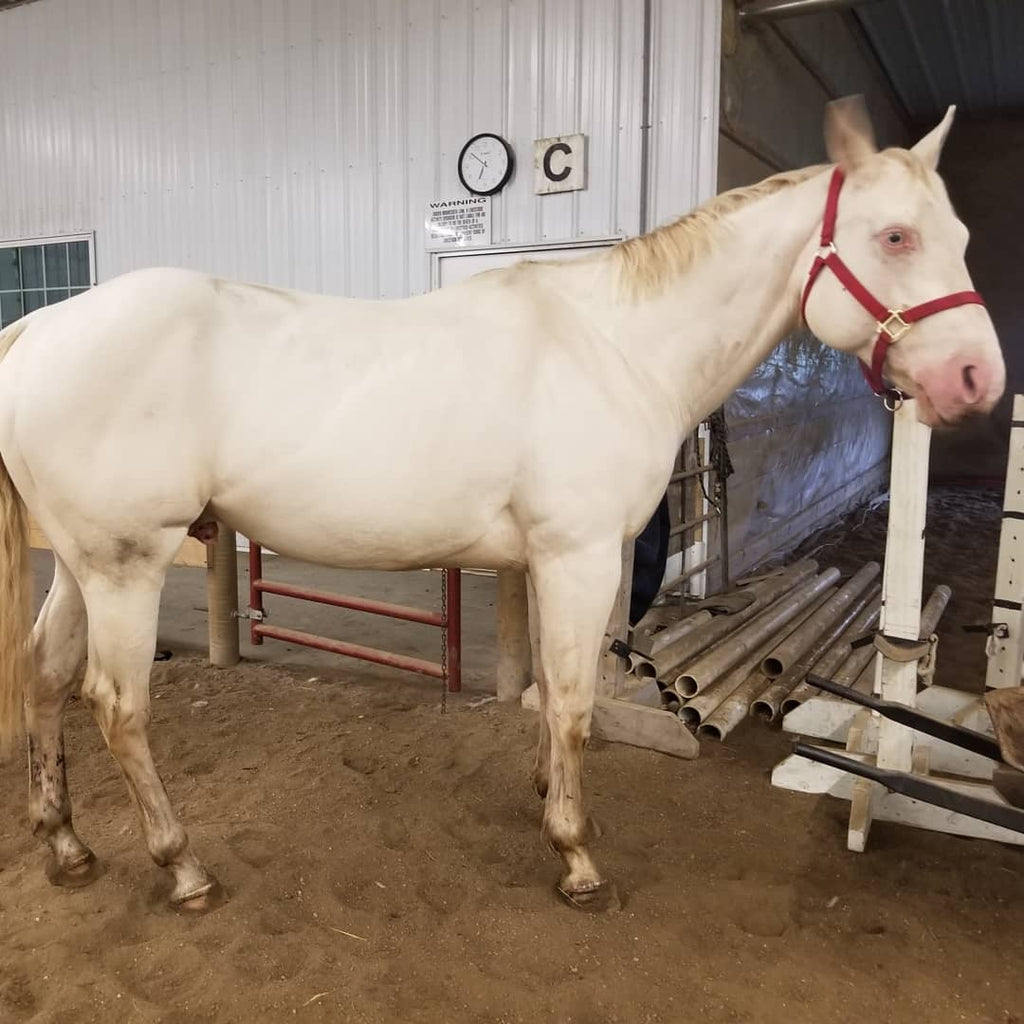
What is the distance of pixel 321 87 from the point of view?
5.50 metres

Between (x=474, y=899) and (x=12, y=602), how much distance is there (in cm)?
125

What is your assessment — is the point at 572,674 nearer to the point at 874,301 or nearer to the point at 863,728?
the point at 874,301

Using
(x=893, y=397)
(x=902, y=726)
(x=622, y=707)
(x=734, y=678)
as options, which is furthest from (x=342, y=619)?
(x=893, y=397)

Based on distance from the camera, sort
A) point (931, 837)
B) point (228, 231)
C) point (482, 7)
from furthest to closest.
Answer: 1. point (228, 231)
2. point (482, 7)
3. point (931, 837)

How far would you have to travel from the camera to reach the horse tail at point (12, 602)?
5.67 ft

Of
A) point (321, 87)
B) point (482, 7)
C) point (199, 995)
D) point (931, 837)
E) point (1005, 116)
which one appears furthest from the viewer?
point (1005, 116)

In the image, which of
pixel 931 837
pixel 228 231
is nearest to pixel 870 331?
pixel 931 837

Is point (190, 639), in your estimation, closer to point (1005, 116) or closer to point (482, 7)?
point (482, 7)

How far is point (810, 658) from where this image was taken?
11.3 feet

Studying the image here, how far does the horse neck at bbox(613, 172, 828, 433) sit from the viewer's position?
1.73 meters

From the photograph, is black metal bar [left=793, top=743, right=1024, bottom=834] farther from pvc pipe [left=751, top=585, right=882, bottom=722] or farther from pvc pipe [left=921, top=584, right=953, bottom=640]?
pvc pipe [left=921, top=584, right=953, bottom=640]

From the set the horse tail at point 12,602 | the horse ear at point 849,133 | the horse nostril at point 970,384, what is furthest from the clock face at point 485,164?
the horse nostril at point 970,384

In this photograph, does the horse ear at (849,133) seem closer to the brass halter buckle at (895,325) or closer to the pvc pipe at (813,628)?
the brass halter buckle at (895,325)

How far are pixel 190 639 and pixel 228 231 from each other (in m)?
3.46
